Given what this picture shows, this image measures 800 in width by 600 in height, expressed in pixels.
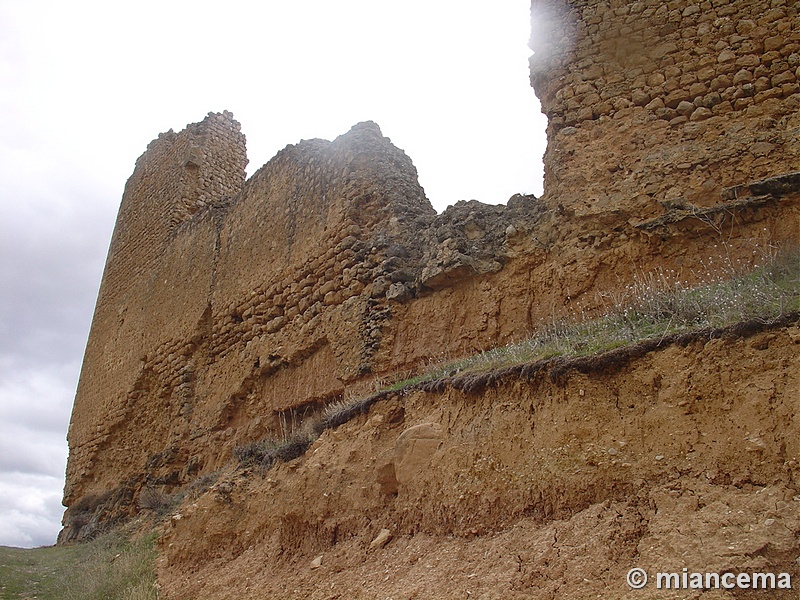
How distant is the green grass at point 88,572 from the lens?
18.7ft

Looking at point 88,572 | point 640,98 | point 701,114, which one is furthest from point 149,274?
point 701,114

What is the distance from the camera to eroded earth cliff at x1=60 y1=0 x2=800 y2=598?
3053mm

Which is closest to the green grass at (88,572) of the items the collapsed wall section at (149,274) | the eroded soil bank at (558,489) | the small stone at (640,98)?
the eroded soil bank at (558,489)

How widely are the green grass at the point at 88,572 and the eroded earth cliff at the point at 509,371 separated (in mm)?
374

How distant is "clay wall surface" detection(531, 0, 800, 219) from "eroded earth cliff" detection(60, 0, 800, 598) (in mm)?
20

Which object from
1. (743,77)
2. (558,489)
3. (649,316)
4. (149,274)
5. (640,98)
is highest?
(149,274)

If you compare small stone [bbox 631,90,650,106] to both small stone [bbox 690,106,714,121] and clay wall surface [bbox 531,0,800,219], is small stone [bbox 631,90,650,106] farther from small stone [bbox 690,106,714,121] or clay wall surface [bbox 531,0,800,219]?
small stone [bbox 690,106,714,121]

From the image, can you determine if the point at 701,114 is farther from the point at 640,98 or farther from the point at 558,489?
the point at 558,489

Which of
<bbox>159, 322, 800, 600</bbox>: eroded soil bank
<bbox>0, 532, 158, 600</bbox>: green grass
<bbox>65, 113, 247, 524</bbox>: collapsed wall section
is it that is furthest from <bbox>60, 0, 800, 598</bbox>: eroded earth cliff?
<bbox>0, 532, 158, 600</bbox>: green grass

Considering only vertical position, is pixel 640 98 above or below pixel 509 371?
above

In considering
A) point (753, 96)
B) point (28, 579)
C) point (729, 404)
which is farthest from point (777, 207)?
point (28, 579)

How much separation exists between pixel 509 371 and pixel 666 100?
346 cm

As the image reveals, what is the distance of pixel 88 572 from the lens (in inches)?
267

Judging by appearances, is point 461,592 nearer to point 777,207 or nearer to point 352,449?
point 352,449
